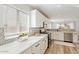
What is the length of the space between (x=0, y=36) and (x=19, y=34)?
0.51 metres

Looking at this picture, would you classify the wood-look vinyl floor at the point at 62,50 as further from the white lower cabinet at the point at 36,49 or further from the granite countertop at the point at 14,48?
the granite countertop at the point at 14,48

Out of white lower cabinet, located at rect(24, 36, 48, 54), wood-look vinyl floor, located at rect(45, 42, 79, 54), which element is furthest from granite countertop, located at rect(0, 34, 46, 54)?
wood-look vinyl floor, located at rect(45, 42, 79, 54)

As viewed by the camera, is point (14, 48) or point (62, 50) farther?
point (62, 50)

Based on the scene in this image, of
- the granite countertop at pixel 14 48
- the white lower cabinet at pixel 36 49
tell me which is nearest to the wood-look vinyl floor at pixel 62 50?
the white lower cabinet at pixel 36 49

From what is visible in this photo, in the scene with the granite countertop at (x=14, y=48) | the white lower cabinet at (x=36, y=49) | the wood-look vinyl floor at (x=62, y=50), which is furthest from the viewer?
the wood-look vinyl floor at (x=62, y=50)

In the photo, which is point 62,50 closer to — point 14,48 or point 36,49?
point 36,49

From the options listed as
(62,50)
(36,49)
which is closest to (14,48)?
(36,49)

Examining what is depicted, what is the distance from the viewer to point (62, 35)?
212 cm

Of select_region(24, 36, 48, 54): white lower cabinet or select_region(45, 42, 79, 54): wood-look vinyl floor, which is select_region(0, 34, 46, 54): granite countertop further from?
select_region(45, 42, 79, 54): wood-look vinyl floor

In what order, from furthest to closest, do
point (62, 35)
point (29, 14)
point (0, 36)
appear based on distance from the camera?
1. point (29, 14)
2. point (62, 35)
3. point (0, 36)

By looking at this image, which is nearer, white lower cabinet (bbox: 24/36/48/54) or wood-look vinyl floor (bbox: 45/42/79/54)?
white lower cabinet (bbox: 24/36/48/54)
